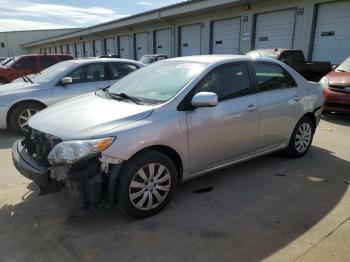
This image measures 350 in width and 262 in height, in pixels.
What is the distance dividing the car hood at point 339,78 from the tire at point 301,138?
3464mm

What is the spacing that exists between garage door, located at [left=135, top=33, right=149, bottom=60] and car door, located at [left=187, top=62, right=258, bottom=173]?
23458 millimetres

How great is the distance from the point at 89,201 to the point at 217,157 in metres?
1.62

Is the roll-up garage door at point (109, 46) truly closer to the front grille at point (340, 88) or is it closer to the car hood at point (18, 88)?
the car hood at point (18, 88)

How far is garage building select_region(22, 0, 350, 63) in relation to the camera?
14219 millimetres

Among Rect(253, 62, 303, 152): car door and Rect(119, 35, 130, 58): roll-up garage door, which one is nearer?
Rect(253, 62, 303, 152): car door

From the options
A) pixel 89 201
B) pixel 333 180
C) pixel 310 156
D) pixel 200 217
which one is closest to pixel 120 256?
pixel 89 201

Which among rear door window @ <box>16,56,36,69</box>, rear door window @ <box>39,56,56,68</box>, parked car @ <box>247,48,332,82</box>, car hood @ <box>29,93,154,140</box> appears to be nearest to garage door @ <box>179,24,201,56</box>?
parked car @ <box>247,48,332,82</box>

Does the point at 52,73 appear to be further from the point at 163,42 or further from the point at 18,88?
the point at 163,42

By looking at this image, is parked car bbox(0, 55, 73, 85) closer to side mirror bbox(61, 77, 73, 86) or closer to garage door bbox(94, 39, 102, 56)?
side mirror bbox(61, 77, 73, 86)

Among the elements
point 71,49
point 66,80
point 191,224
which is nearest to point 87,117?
point 191,224

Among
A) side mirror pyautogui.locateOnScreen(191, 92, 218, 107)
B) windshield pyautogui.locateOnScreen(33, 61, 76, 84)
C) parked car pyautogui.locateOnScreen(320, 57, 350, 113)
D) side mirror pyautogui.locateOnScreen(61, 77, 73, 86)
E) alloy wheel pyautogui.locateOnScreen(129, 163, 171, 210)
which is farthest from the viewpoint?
parked car pyautogui.locateOnScreen(320, 57, 350, 113)

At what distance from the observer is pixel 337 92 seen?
8.16 m

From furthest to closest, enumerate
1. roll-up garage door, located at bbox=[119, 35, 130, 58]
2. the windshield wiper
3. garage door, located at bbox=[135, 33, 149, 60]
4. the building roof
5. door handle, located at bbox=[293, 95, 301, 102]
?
roll-up garage door, located at bbox=[119, 35, 130, 58]
garage door, located at bbox=[135, 33, 149, 60]
the building roof
door handle, located at bbox=[293, 95, 301, 102]
the windshield wiper

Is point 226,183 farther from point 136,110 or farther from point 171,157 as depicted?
point 136,110
